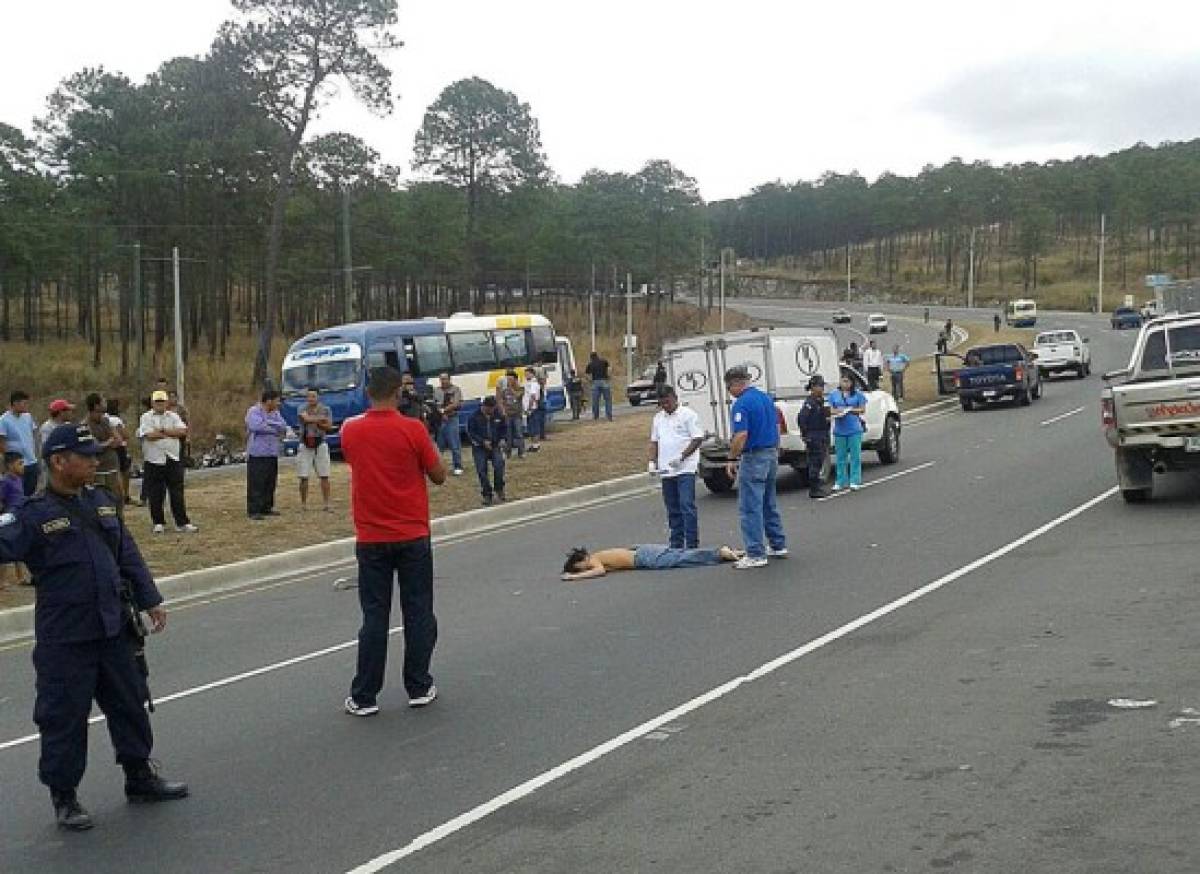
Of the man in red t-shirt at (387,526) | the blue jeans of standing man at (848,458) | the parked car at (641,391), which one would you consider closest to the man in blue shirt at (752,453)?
the man in red t-shirt at (387,526)

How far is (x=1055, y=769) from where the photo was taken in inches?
231

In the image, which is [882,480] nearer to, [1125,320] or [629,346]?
[629,346]

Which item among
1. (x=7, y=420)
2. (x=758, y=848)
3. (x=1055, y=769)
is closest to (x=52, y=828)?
(x=758, y=848)

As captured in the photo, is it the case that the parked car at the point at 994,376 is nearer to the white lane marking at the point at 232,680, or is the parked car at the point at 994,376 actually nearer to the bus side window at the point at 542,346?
the bus side window at the point at 542,346

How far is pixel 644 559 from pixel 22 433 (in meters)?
7.28

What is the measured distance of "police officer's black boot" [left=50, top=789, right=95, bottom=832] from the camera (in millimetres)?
5871

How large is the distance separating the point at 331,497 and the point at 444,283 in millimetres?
58921

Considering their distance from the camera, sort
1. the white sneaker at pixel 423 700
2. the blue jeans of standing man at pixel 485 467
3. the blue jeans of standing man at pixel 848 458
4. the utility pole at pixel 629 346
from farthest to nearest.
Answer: the utility pole at pixel 629 346, the blue jeans of standing man at pixel 485 467, the blue jeans of standing man at pixel 848 458, the white sneaker at pixel 423 700

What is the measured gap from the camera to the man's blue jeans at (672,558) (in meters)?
12.9

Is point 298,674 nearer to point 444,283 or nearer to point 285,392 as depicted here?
point 285,392

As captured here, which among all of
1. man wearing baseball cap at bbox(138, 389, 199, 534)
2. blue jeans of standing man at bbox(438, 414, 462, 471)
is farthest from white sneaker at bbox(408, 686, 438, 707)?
blue jeans of standing man at bbox(438, 414, 462, 471)

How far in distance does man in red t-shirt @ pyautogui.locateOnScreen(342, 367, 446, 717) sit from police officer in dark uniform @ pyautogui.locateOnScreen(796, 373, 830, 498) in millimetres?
11771

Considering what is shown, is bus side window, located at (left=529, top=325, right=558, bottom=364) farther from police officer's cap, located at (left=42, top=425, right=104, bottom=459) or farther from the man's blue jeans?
police officer's cap, located at (left=42, top=425, right=104, bottom=459)

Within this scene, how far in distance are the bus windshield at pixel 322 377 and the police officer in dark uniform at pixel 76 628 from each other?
85.5 feet
